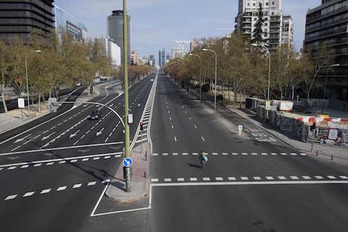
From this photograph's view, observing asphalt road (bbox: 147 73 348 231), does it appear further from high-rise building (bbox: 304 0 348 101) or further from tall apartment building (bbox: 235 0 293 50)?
tall apartment building (bbox: 235 0 293 50)

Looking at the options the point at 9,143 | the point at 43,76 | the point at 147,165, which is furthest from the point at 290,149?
the point at 43,76

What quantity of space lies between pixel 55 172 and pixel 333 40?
2980 inches

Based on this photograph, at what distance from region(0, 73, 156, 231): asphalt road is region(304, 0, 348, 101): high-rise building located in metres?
55.4

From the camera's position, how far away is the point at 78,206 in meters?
16.1

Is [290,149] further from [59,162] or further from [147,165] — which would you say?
[59,162]

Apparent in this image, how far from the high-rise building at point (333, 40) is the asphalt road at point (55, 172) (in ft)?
182

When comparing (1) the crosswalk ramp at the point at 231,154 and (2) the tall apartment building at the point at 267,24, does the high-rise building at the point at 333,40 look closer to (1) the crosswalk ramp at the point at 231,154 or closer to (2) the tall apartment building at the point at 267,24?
(1) the crosswalk ramp at the point at 231,154

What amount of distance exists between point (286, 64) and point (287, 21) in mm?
141070

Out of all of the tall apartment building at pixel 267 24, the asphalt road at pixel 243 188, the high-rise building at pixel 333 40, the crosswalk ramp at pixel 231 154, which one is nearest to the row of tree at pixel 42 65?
the crosswalk ramp at pixel 231 154

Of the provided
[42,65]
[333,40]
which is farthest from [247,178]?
[333,40]

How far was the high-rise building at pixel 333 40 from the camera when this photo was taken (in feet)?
238

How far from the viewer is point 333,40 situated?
76812mm

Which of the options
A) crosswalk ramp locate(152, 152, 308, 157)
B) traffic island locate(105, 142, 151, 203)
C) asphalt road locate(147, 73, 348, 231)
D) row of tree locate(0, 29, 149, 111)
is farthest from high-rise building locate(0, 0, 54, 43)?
traffic island locate(105, 142, 151, 203)

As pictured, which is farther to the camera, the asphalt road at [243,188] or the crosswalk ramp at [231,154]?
the crosswalk ramp at [231,154]
